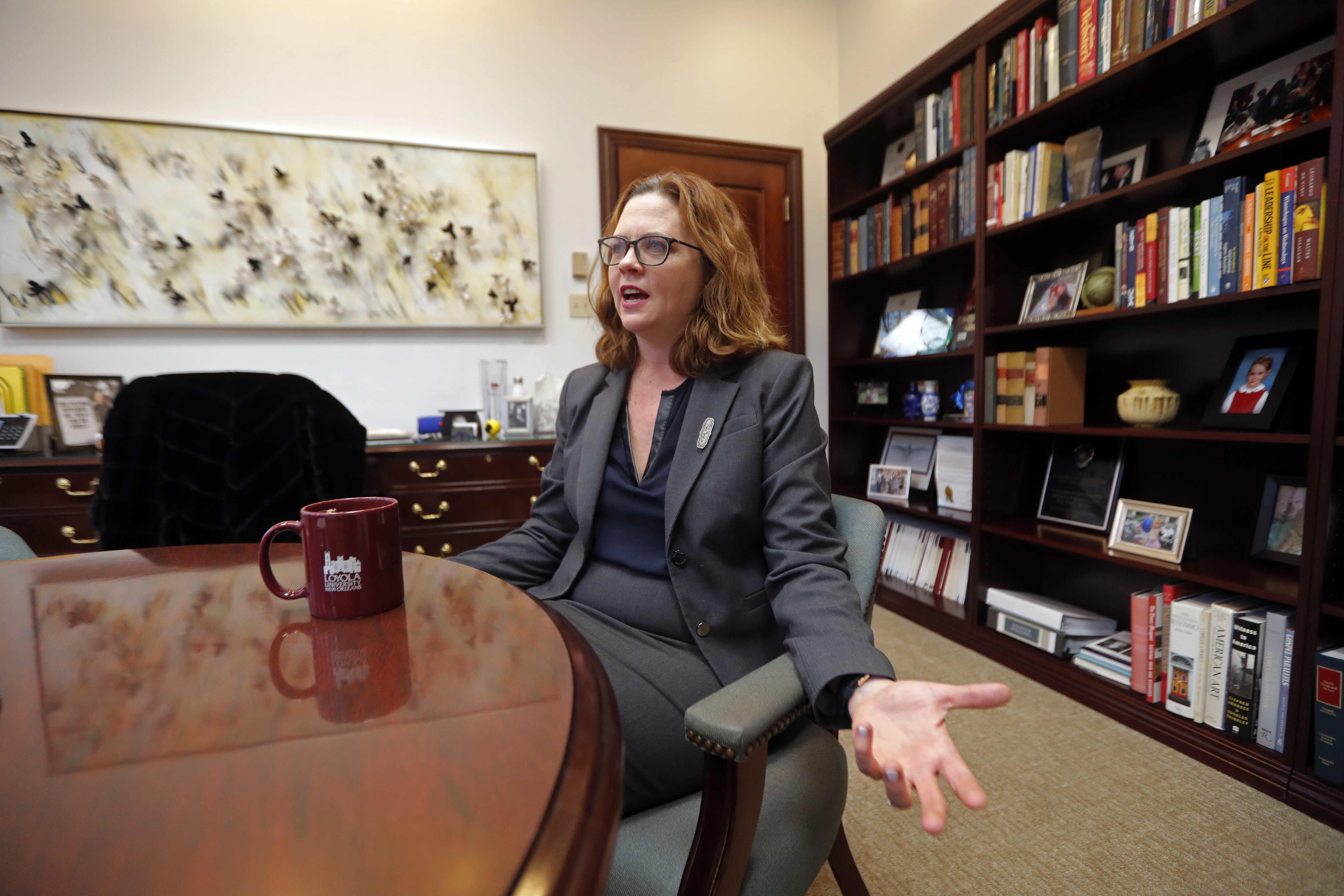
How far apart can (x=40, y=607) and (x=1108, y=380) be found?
274 centimetres

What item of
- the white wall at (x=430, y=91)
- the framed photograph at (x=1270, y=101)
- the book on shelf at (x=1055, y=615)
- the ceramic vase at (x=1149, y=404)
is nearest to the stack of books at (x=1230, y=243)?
the framed photograph at (x=1270, y=101)

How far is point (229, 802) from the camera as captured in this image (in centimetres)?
33

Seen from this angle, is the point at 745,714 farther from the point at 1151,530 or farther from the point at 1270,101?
the point at 1270,101

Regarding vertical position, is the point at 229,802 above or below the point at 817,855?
above

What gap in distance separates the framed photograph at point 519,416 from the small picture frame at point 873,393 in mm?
1697

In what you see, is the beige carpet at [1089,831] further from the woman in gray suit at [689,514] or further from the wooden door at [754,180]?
the wooden door at [754,180]

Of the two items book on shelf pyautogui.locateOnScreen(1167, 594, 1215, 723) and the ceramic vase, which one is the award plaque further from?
book on shelf pyautogui.locateOnScreen(1167, 594, 1215, 723)

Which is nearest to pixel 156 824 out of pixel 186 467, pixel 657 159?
pixel 186 467

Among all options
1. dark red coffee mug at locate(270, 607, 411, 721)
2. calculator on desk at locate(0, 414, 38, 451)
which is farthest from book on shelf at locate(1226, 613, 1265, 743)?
calculator on desk at locate(0, 414, 38, 451)

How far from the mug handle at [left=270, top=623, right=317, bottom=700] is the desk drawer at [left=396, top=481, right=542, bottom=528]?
1.80 m

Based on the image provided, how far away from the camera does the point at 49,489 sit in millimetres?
2129

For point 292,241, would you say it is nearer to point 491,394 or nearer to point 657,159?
point 491,394

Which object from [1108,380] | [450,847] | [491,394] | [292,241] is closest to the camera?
[450,847]

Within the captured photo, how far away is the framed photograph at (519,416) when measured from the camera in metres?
2.83
